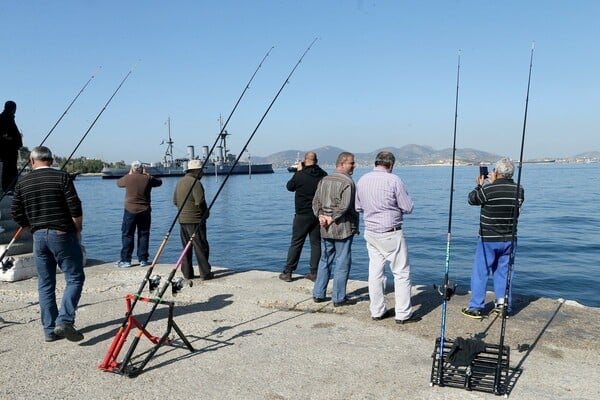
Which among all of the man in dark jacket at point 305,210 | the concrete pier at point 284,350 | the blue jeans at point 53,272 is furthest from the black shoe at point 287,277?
the blue jeans at point 53,272

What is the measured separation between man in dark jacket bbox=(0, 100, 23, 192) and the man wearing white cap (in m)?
1.79

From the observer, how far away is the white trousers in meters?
5.28

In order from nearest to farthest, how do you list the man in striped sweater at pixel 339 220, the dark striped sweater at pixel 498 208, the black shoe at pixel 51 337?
the black shoe at pixel 51 337 < the dark striped sweater at pixel 498 208 < the man in striped sweater at pixel 339 220

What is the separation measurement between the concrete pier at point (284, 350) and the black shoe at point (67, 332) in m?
0.08

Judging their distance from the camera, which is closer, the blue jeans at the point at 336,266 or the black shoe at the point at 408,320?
the black shoe at the point at 408,320

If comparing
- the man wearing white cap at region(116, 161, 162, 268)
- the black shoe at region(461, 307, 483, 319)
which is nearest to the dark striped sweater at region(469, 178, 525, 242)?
the black shoe at region(461, 307, 483, 319)

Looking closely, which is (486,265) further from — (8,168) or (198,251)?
(8,168)

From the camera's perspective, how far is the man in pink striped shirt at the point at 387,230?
526 centimetres

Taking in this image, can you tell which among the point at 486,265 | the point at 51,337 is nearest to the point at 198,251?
the point at 51,337

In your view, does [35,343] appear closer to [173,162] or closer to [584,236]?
[584,236]

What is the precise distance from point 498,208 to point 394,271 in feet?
4.37

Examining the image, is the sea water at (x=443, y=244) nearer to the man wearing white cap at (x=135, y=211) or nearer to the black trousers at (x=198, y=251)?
the black trousers at (x=198, y=251)

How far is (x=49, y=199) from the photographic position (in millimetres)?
4668

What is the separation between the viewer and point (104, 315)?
5711 millimetres
